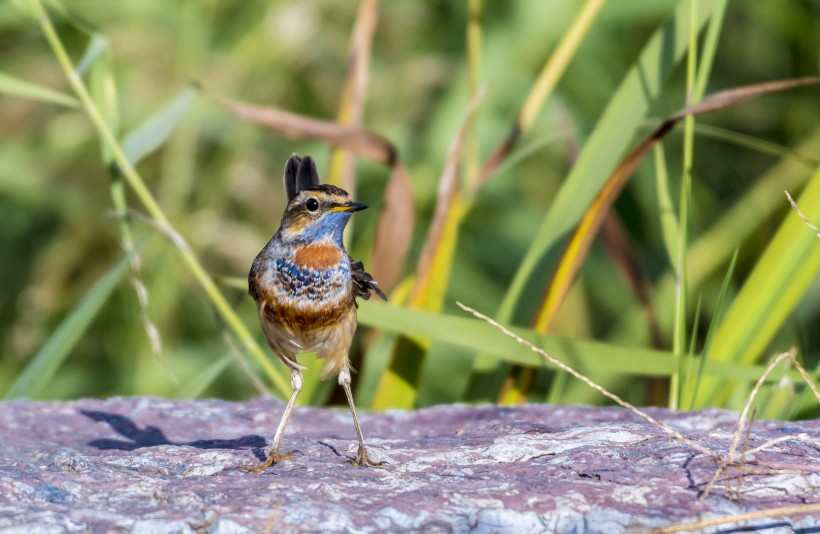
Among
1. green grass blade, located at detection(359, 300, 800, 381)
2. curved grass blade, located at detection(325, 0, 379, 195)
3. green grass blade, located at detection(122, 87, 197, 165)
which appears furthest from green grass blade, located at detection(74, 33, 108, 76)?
green grass blade, located at detection(359, 300, 800, 381)

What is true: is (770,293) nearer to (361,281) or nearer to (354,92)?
(361,281)

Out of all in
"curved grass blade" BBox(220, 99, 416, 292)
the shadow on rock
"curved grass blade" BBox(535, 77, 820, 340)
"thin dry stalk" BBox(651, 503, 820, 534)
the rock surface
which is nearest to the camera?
"thin dry stalk" BBox(651, 503, 820, 534)

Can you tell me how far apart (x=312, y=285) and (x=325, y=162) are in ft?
8.00

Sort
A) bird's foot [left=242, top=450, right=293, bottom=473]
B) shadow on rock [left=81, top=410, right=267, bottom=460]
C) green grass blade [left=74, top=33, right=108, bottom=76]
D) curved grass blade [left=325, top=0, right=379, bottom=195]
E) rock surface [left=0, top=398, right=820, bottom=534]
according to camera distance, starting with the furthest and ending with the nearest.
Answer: curved grass blade [left=325, top=0, right=379, bottom=195] < green grass blade [left=74, top=33, right=108, bottom=76] < shadow on rock [left=81, top=410, right=267, bottom=460] < bird's foot [left=242, top=450, right=293, bottom=473] < rock surface [left=0, top=398, right=820, bottom=534]

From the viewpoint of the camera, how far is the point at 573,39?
4.45m

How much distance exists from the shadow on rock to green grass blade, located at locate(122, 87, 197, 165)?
92cm

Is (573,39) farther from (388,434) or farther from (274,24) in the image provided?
(274,24)

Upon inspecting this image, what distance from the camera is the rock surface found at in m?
2.29

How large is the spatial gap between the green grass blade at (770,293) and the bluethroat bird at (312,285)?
3.62 ft

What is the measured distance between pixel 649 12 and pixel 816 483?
4.69 meters

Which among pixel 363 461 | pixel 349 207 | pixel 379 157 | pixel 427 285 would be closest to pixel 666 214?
pixel 427 285

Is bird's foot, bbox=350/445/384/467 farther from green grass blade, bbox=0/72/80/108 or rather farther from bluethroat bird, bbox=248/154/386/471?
green grass blade, bbox=0/72/80/108

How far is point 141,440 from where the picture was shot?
3.43 metres

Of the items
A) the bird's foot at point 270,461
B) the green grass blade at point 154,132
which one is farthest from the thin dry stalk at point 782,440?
the green grass blade at point 154,132
